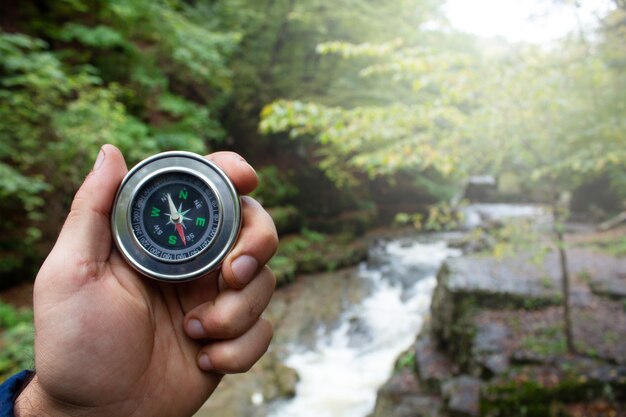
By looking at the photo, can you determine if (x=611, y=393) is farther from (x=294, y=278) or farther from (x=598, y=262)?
(x=294, y=278)

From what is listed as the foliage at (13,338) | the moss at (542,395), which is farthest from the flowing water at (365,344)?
the foliage at (13,338)

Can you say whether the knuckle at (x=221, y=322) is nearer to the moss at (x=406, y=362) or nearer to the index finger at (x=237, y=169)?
the index finger at (x=237, y=169)

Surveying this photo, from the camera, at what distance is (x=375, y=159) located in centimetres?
448

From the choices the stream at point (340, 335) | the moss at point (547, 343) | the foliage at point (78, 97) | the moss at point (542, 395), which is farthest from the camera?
the stream at point (340, 335)

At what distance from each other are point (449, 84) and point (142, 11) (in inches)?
259

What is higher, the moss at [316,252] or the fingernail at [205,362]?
the fingernail at [205,362]

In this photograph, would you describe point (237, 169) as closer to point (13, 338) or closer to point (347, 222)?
point (13, 338)

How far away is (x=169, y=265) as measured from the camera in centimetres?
134

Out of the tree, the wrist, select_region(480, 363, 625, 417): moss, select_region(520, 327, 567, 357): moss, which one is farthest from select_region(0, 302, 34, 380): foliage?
select_region(520, 327, 567, 357): moss

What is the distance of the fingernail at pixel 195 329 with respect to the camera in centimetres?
143

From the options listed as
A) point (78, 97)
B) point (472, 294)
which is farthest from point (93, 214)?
point (78, 97)

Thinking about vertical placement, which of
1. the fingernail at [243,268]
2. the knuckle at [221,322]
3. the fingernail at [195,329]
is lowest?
the fingernail at [195,329]

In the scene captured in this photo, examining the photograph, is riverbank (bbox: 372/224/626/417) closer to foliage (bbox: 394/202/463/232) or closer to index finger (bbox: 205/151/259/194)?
foliage (bbox: 394/202/463/232)

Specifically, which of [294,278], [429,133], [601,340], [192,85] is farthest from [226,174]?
[192,85]
